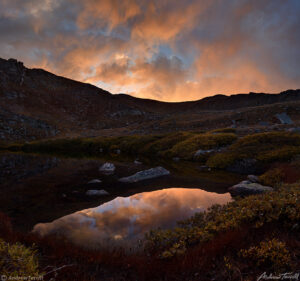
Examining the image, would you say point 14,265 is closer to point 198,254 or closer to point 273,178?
point 198,254

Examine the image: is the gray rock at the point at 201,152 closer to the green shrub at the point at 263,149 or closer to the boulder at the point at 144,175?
the green shrub at the point at 263,149

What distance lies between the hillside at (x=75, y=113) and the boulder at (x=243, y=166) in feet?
95.8

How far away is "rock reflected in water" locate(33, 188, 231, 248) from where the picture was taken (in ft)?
26.6

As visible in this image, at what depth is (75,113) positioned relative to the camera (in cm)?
9588

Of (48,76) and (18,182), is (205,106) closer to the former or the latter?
(48,76)

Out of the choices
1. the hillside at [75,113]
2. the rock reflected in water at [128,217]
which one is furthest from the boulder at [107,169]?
Result: the hillside at [75,113]

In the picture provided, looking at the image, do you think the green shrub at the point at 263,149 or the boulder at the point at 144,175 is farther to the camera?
the green shrub at the point at 263,149

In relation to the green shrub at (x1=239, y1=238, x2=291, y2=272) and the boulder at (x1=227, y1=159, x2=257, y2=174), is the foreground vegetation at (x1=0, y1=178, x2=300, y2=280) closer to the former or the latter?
the green shrub at (x1=239, y1=238, x2=291, y2=272)

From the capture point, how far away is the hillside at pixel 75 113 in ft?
187

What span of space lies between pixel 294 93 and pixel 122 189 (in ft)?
613

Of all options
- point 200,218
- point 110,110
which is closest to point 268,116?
point 200,218

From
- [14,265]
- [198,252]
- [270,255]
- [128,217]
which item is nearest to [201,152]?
[128,217]

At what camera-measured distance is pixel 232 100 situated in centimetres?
17062

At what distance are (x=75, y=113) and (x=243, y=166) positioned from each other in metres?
88.9
